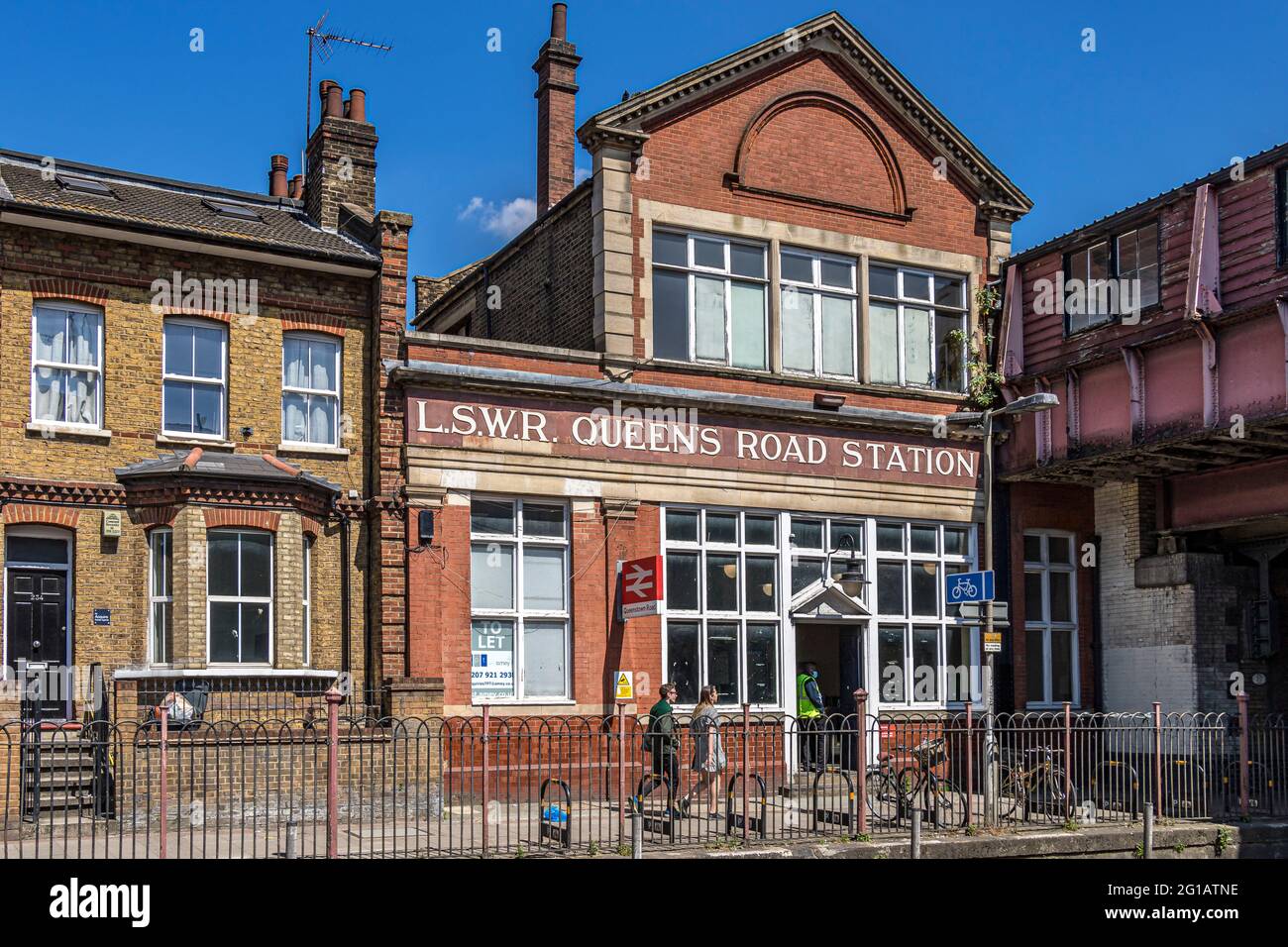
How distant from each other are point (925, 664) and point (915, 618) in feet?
2.76

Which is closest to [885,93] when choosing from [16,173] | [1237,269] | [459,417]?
[1237,269]

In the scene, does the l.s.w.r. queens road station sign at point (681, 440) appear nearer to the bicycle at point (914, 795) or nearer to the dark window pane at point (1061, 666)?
the dark window pane at point (1061, 666)

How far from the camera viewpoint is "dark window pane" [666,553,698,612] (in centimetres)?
2288

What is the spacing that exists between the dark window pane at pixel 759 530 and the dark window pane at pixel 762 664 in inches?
54.1

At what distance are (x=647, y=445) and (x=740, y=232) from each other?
4148 millimetres

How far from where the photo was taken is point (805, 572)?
2406 cm

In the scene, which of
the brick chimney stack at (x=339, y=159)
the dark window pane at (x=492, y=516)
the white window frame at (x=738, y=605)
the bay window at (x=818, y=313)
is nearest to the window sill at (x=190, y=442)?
the dark window pane at (x=492, y=516)

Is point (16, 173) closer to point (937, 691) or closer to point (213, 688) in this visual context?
point (213, 688)

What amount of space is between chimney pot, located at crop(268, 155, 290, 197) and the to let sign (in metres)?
13.7

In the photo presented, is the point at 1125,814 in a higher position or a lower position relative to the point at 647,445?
lower

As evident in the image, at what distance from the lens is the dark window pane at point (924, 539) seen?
82.7 ft

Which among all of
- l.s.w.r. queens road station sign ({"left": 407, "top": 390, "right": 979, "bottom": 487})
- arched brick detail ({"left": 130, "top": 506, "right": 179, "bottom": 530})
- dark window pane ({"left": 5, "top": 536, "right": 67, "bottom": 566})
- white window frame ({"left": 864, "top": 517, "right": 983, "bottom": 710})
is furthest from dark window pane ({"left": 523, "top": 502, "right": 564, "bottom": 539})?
dark window pane ({"left": 5, "top": 536, "right": 67, "bottom": 566})
